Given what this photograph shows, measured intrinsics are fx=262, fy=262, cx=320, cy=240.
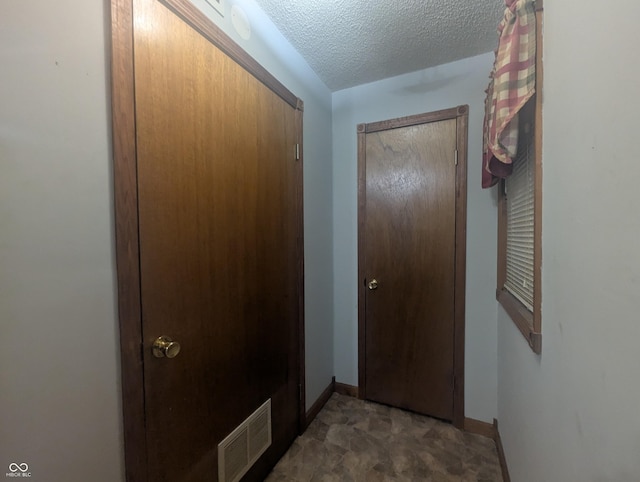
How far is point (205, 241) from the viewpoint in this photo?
104 centimetres

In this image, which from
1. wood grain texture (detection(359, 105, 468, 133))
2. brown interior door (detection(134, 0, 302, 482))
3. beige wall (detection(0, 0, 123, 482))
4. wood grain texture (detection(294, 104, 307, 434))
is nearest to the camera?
beige wall (detection(0, 0, 123, 482))

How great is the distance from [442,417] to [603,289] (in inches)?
69.3

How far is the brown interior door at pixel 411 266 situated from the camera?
5.87ft

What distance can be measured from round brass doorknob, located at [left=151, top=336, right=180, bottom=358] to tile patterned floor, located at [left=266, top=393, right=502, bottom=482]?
104 centimetres

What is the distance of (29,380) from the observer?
0.61 metres

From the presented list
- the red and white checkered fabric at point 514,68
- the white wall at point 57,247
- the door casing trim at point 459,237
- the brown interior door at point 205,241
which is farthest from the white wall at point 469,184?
the white wall at point 57,247

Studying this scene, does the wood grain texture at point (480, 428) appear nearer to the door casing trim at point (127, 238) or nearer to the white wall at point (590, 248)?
the white wall at point (590, 248)

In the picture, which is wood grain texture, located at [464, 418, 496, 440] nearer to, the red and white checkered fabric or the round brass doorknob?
the red and white checkered fabric

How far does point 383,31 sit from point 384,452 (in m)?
2.44

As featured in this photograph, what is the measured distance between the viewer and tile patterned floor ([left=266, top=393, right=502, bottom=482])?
1417mm

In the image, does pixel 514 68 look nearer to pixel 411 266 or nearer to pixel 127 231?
pixel 411 266
